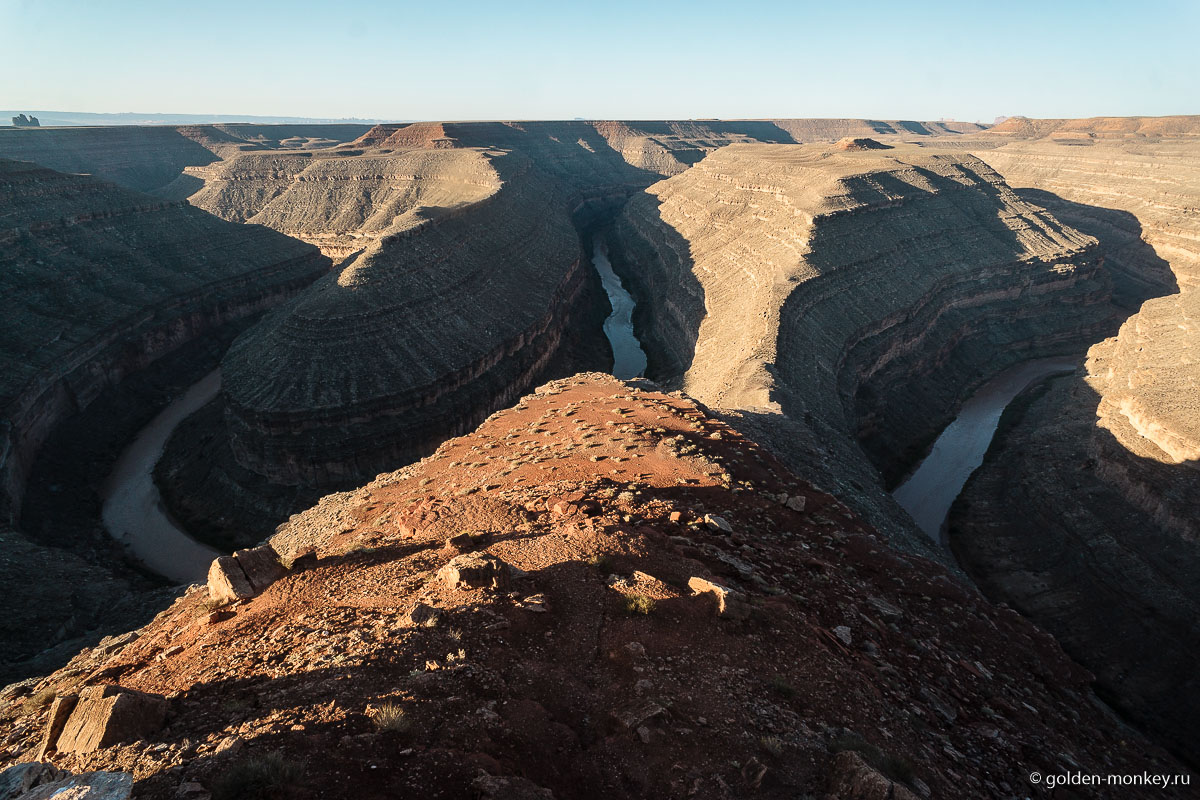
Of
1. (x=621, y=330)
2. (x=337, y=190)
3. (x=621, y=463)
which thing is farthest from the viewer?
(x=337, y=190)

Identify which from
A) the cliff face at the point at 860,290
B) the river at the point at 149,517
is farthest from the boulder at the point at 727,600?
the river at the point at 149,517

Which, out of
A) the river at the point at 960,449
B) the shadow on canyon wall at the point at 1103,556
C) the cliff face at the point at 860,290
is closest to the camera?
the shadow on canyon wall at the point at 1103,556

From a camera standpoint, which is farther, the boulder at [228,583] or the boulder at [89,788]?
the boulder at [228,583]

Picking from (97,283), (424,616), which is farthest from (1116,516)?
(97,283)

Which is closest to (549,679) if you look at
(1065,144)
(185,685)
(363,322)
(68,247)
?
(185,685)

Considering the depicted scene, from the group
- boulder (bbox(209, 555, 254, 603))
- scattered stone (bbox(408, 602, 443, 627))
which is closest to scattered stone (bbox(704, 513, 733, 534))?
scattered stone (bbox(408, 602, 443, 627))

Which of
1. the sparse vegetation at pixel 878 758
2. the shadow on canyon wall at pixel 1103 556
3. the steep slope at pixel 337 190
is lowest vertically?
the shadow on canyon wall at pixel 1103 556

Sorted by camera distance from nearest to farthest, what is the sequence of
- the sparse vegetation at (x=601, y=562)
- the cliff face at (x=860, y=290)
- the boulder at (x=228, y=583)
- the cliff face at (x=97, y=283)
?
the sparse vegetation at (x=601, y=562), the boulder at (x=228, y=583), the cliff face at (x=97, y=283), the cliff face at (x=860, y=290)

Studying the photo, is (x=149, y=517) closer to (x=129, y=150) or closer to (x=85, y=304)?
(x=85, y=304)

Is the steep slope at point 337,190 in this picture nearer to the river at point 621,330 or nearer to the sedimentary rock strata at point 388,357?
the river at point 621,330
